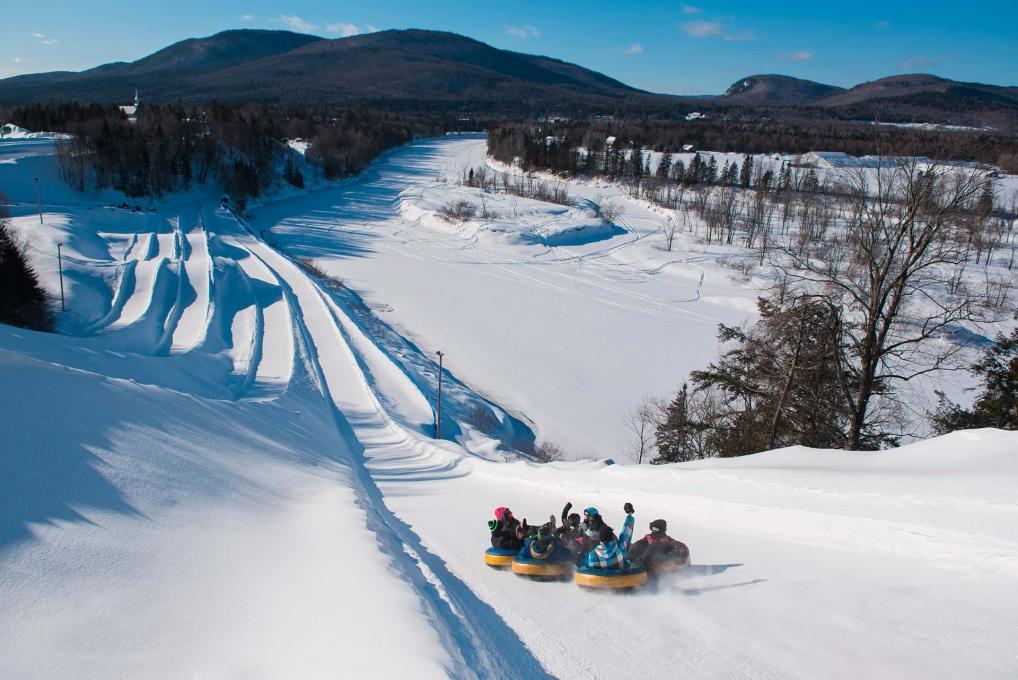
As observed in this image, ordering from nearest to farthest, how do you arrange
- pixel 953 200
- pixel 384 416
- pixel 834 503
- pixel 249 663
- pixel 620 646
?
pixel 249 663
pixel 620 646
pixel 834 503
pixel 953 200
pixel 384 416

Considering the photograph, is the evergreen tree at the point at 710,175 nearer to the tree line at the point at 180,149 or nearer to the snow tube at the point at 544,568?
the tree line at the point at 180,149

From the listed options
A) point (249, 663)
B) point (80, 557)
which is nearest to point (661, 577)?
point (249, 663)

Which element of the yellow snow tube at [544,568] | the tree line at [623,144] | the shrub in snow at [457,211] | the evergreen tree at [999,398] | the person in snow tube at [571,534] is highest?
the tree line at [623,144]

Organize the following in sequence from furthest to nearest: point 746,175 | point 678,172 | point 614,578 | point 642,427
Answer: point 678,172 < point 746,175 < point 642,427 < point 614,578

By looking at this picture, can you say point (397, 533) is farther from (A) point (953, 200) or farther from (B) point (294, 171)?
(B) point (294, 171)

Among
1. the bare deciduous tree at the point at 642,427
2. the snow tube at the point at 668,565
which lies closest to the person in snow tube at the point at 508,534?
the snow tube at the point at 668,565

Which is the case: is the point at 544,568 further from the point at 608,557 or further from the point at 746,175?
the point at 746,175

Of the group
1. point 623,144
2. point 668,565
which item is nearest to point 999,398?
point 668,565

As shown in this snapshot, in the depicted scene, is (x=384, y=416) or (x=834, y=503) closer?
(x=834, y=503)
